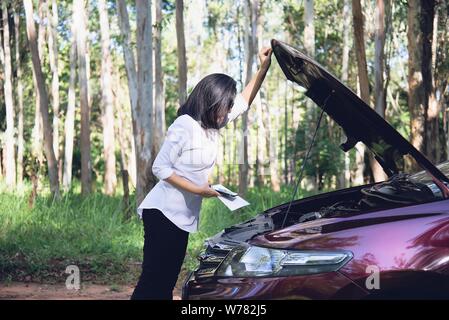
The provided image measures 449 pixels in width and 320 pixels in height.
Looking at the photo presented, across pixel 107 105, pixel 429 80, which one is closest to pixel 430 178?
pixel 429 80

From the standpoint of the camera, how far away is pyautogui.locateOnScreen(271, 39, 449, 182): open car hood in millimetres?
3428

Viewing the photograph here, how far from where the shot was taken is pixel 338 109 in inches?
152

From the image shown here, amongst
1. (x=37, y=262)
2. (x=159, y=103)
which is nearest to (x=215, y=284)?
(x=37, y=262)

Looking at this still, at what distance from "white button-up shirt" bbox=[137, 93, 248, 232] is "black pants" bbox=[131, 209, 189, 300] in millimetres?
47

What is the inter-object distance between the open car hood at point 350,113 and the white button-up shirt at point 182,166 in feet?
2.08

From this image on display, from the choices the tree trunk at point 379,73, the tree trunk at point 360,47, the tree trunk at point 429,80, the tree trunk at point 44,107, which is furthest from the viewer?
the tree trunk at point 44,107

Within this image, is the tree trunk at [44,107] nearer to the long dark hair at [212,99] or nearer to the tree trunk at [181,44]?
the tree trunk at [181,44]

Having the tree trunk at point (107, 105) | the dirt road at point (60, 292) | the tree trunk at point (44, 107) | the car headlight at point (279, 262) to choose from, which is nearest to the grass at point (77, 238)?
the dirt road at point (60, 292)

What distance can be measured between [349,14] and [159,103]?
36.7 feet

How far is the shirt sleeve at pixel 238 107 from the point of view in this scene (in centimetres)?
400

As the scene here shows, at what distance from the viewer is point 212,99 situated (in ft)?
12.1

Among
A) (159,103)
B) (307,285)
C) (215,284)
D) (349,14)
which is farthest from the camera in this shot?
(349,14)

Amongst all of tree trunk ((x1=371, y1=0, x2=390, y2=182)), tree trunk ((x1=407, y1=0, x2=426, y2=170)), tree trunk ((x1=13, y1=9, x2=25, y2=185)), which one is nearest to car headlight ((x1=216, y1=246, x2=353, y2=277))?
tree trunk ((x1=371, y1=0, x2=390, y2=182))

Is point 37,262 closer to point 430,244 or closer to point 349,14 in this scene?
point 430,244
